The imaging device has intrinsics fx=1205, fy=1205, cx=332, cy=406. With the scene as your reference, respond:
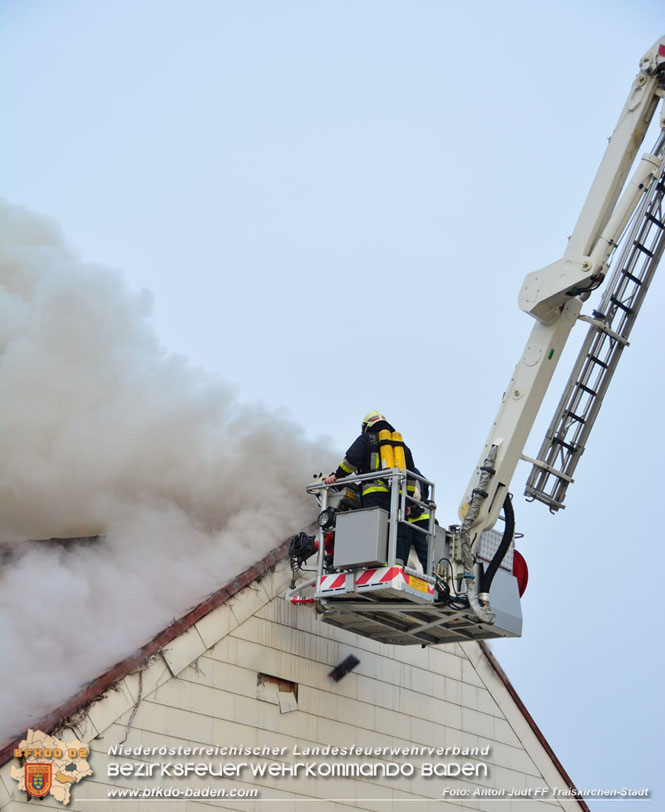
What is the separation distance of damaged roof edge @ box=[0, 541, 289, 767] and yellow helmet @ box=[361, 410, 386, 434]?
66.5 inches

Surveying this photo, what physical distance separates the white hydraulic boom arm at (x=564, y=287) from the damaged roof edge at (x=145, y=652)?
2.21m

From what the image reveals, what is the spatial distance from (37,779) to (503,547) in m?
5.24

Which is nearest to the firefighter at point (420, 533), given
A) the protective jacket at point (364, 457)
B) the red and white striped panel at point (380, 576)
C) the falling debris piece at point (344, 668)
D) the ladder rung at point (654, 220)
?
the protective jacket at point (364, 457)

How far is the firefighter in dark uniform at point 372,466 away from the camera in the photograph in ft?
38.4

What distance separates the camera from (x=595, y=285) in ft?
41.9

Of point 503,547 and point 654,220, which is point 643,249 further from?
point 503,547

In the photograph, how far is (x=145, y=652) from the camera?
11430mm

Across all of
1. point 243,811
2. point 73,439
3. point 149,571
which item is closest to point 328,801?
point 243,811

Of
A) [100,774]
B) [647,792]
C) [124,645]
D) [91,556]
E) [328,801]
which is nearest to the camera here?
[100,774]

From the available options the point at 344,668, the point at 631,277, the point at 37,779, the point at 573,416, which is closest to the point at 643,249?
the point at 631,277

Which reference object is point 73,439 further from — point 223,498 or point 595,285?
point 595,285

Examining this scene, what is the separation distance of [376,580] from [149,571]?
10.2ft

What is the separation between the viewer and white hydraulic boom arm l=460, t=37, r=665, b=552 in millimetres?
12742

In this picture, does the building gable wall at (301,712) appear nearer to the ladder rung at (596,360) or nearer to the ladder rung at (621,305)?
the ladder rung at (596,360)
